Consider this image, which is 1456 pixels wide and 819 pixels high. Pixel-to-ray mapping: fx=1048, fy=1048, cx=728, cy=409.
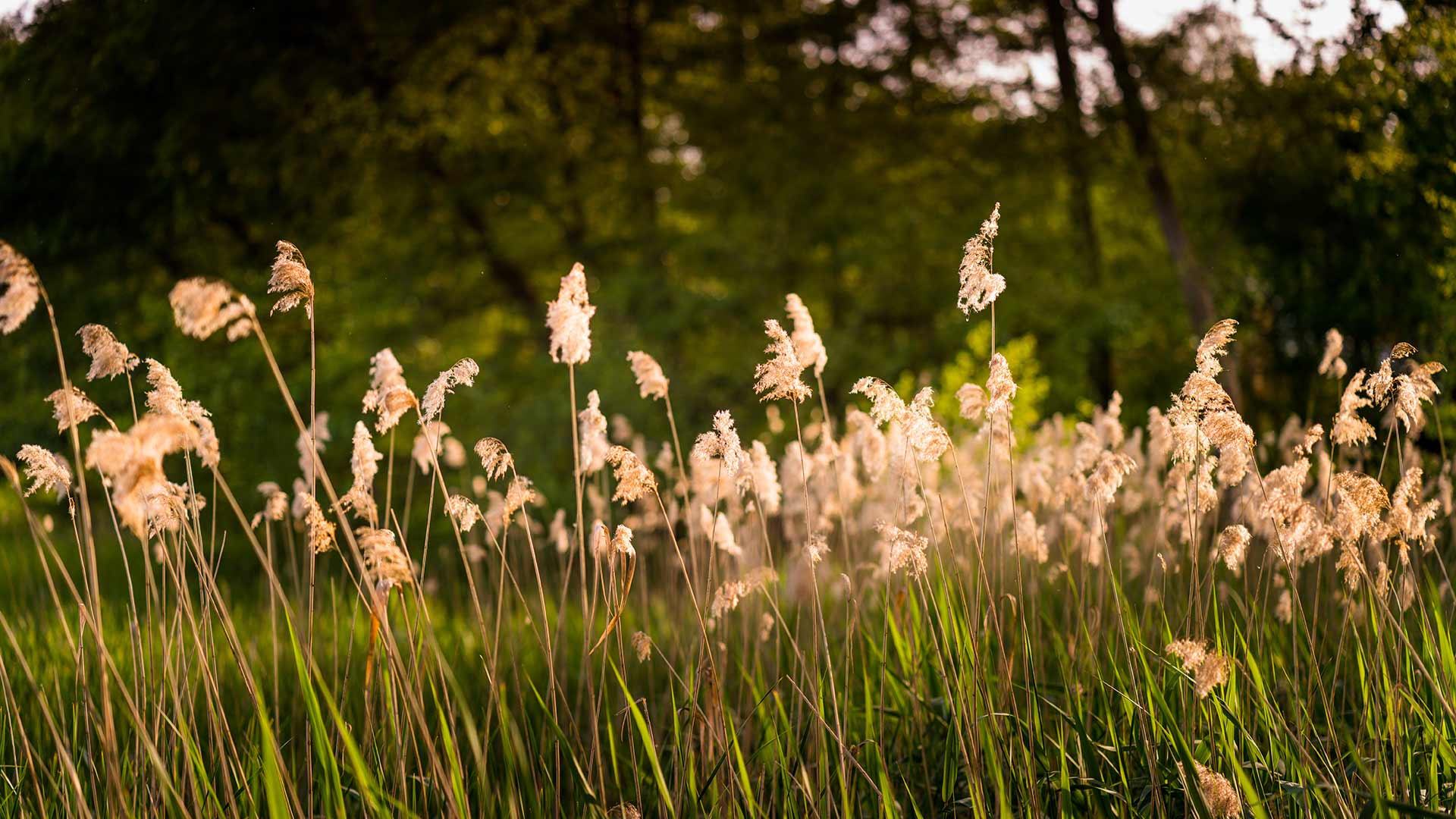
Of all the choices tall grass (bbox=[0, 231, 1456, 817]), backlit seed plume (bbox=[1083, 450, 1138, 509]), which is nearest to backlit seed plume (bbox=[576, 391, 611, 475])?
tall grass (bbox=[0, 231, 1456, 817])

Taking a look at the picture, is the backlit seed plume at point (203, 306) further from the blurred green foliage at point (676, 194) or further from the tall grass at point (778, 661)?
the blurred green foliage at point (676, 194)

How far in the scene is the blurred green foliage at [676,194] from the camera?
6.55 meters

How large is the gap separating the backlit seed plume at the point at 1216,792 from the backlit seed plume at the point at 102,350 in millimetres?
2427

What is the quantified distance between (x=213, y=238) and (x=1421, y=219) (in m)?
8.47

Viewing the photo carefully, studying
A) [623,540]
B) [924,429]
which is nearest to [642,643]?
[623,540]

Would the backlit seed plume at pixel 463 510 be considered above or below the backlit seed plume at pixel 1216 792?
above

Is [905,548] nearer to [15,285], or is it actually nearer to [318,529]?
[318,529]

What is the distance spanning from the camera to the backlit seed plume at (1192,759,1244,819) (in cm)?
216

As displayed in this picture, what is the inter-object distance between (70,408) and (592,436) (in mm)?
1177

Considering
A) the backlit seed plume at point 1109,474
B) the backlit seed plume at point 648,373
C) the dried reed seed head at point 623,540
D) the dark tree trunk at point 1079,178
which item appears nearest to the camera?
the dried reed seed head at point 623,540

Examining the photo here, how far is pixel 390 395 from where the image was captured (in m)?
2.13

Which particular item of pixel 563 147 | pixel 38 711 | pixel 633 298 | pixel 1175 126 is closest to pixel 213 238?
pixel 633 298

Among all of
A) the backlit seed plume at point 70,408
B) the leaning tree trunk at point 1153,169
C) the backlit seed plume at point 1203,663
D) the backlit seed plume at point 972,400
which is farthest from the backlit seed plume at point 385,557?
the leaning tree trunk at point 1153,169

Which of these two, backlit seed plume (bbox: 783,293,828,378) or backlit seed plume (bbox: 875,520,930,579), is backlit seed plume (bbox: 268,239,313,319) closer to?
backlit seed plume (bbox: 783,293,828,378)
